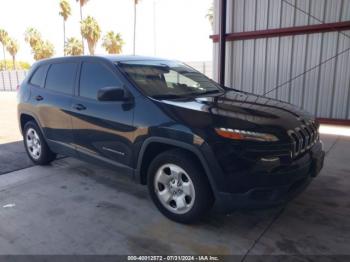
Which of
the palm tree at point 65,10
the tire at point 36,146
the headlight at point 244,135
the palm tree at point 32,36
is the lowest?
the tire at point 36,146

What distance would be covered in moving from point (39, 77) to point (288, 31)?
6.73 meters

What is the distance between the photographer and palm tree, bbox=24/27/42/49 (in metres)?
45.6

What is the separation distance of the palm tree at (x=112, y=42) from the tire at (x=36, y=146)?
121 feet

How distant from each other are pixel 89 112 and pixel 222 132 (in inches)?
72.7

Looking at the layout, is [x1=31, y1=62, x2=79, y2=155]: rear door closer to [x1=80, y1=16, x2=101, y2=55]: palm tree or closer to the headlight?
the headlight

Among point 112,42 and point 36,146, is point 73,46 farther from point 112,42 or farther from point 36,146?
point 36,146

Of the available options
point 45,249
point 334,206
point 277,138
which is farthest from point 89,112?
point 334,206

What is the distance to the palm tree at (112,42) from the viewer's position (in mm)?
40188

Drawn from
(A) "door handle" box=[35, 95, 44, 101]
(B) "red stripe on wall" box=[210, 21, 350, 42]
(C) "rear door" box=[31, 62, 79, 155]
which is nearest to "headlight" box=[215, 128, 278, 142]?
(C) "rear door" box=[31, 62, 79, 155]

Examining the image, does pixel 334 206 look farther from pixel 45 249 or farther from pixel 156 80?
pixel 45 249

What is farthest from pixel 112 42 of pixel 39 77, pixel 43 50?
pixel 39 77

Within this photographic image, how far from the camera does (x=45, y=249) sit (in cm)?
273

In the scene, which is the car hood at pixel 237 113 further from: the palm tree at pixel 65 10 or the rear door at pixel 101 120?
the palm tree at pixel 65 10

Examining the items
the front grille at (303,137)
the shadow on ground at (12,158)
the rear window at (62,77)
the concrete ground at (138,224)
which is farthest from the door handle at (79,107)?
the front grille at (303,137)
